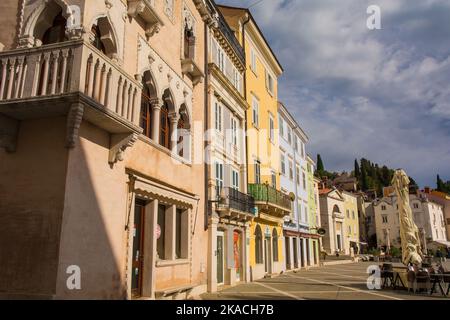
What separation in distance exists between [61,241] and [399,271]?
1518 cm

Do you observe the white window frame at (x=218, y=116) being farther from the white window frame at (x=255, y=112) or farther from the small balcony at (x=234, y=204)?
the white window frame at (x=255, y=112)

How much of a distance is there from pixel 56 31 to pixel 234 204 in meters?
11.5

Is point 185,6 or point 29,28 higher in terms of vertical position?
point 185,6

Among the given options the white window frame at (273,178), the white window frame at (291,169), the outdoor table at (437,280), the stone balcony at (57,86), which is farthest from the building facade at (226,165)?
the white window frame at (291,169)

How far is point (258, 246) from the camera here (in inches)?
931

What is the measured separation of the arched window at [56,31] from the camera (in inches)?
368

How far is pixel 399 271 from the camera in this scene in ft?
57.2

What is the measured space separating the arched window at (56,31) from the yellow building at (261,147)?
14.6 meters

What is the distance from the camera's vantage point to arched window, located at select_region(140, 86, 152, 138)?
12.1 m

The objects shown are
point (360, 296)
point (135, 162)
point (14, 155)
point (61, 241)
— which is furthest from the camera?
point (360, 296)

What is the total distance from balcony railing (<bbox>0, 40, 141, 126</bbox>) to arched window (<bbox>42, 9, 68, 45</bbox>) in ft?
4.41

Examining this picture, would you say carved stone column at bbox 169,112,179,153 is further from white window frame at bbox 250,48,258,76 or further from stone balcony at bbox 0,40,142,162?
white window frame at bbox 250,48,258,76
